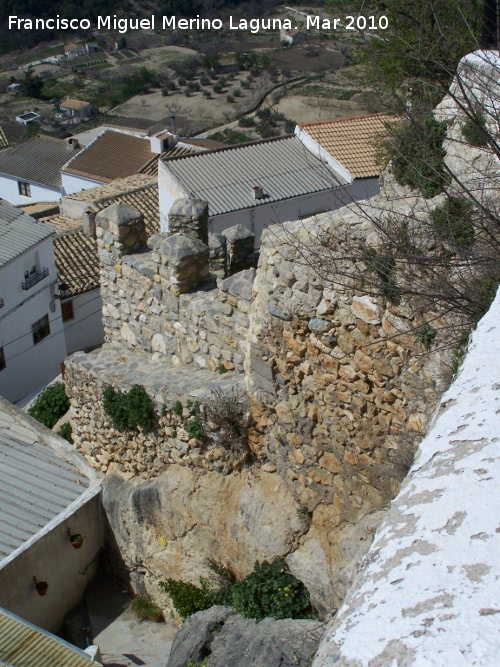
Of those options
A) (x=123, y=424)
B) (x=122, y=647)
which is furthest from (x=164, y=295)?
(x=122, y=647)

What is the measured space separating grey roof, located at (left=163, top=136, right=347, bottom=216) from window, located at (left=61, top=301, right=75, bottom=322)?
4.32m

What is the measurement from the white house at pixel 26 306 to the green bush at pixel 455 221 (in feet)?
48.3

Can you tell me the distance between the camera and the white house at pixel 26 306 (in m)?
19.7

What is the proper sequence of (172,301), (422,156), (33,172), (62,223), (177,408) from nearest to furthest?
(422,156) → (177,408) → (172,301) → (62,223) → (33,172)

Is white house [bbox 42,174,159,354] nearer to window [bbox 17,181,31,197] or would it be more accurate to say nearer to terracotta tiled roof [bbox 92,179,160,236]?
terracotta tiled roof [bbox 92,179,160,236]

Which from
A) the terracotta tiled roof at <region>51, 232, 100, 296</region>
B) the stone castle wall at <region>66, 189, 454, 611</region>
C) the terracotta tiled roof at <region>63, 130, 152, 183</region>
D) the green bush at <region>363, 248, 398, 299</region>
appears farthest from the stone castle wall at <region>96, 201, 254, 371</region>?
the terracotta tiled roof at <region>63, 130, 152, 183</region>

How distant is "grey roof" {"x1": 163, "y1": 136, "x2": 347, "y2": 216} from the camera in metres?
21.9

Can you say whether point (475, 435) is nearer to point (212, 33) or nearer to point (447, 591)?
point (447, 591)

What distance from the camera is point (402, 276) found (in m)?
6.22

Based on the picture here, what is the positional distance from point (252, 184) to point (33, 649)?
16.2m

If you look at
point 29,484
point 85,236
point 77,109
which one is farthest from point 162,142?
point 77,109

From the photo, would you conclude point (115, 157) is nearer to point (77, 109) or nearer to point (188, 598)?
point (188, 598)

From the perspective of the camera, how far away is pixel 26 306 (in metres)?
20.4

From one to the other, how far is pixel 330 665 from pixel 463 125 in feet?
18.1
